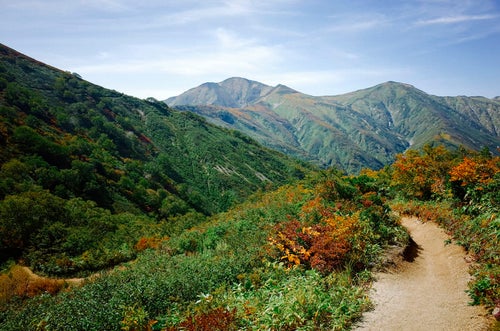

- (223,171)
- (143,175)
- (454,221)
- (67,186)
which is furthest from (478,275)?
(223,171)

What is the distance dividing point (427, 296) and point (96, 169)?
67337 millimetres

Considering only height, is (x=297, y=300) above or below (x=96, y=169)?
above

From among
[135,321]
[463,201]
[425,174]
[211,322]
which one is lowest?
[135,321]

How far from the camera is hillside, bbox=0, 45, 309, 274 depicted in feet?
83.5

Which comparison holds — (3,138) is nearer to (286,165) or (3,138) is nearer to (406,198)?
(406,198)

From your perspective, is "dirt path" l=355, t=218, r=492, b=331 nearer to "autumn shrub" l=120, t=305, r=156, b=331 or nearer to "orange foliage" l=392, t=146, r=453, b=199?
"autumn shrub" l=120, t=305, r=156, b=331

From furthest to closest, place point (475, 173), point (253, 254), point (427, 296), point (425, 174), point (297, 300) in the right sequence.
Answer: point (425, 174)
point (475, 173)
point (253, 254)
point (427, 296)
point (297, 300)

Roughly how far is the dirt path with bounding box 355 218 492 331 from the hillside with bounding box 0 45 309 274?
52.0 ft

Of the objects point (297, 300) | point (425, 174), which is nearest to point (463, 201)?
point (425, 174)

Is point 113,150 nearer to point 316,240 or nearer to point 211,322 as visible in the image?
point 316,240

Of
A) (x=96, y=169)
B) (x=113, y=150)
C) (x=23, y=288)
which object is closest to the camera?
(x=23, y=288)

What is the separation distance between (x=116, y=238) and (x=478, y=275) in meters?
28.0

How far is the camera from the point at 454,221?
12.3 metres

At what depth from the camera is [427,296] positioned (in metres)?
7.89
